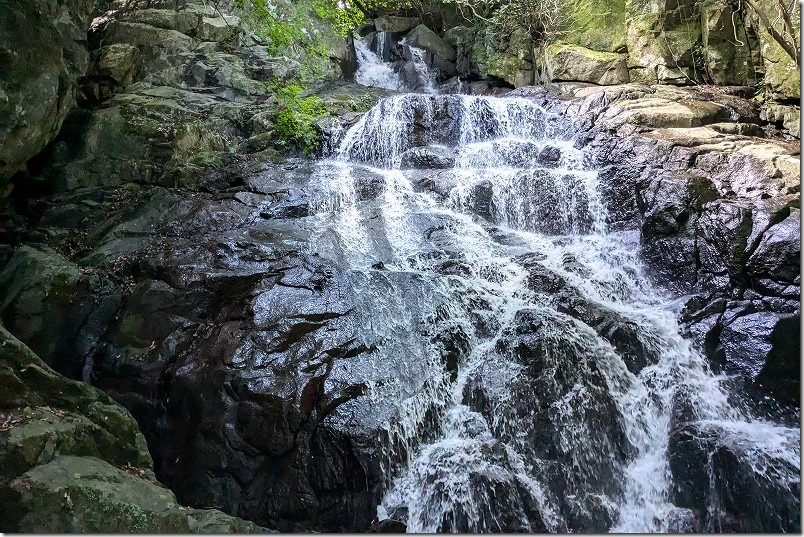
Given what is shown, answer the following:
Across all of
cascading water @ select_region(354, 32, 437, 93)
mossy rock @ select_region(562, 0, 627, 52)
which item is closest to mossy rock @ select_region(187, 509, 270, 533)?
mossy rock @ select_region(562, 0, 627, 52)

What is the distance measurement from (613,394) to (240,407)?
433 centimetres

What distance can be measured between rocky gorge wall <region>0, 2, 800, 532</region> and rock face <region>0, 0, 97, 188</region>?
0.15ft

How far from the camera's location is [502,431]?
17.1 feet

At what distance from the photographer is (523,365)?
565 centimetres

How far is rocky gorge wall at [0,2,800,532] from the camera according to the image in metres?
4.05

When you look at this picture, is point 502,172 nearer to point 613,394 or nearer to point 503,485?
point 613,394

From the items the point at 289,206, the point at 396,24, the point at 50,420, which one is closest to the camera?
the point at 50,420

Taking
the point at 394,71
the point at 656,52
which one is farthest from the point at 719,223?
the point at 394,71

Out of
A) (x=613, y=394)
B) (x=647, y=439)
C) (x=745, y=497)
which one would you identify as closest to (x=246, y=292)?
(x=613, y=394)

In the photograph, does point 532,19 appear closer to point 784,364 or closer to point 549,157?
point 549,157

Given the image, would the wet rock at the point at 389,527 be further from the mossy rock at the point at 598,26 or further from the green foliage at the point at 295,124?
the mossy rock at the point at 598,26

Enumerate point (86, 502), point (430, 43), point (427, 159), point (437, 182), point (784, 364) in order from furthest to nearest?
point (430, 43) → point (427, 159) → point (437, 182) → point (784, 364) → point (86, 502)

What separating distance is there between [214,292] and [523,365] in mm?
4125

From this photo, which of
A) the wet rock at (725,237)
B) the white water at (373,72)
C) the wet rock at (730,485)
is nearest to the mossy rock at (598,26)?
the white water at (373,72)
